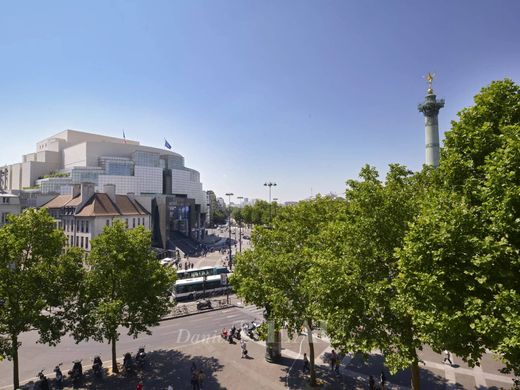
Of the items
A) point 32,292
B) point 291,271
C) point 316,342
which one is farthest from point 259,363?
point 32,292

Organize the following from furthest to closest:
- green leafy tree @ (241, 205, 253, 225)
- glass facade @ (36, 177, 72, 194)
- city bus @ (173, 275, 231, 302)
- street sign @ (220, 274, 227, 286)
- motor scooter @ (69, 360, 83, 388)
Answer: green leafy tree @ (241, 205, 253, 225) < glass facade @ (36, 177, 72, 194) < street sign @ (220, 274, 227, 286) < city bus @ (173, 275, 231, 302) < motor scooter @ (69, 360, 83, 388)

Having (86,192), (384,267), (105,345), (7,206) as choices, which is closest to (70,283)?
(105,345)

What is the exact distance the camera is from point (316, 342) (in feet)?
93.9

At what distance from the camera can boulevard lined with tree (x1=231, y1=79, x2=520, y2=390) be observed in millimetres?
10492

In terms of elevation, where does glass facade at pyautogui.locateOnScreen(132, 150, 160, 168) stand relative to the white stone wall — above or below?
above

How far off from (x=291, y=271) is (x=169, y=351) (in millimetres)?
13622

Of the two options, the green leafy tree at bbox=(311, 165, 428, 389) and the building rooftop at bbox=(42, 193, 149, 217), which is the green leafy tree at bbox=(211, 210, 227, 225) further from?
the green leafy tree at bbox=(311, 165, 428, 389)

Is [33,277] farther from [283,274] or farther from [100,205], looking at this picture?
[100,205]

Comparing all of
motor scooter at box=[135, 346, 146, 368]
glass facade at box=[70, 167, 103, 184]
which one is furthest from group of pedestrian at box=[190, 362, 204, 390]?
glass facade at box=[70, 167, 103, 184]

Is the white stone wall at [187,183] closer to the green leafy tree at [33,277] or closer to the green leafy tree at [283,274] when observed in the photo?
the green leafy tree at [283,274]

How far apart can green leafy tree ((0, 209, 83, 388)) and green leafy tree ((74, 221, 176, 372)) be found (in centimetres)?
104

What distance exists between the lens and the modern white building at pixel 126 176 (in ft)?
302

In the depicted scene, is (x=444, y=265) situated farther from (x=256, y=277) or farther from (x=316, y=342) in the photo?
(x=316, y=342)

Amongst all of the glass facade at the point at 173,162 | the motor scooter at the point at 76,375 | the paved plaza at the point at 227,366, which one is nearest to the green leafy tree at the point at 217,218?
the glass facade at the point at 173,162
